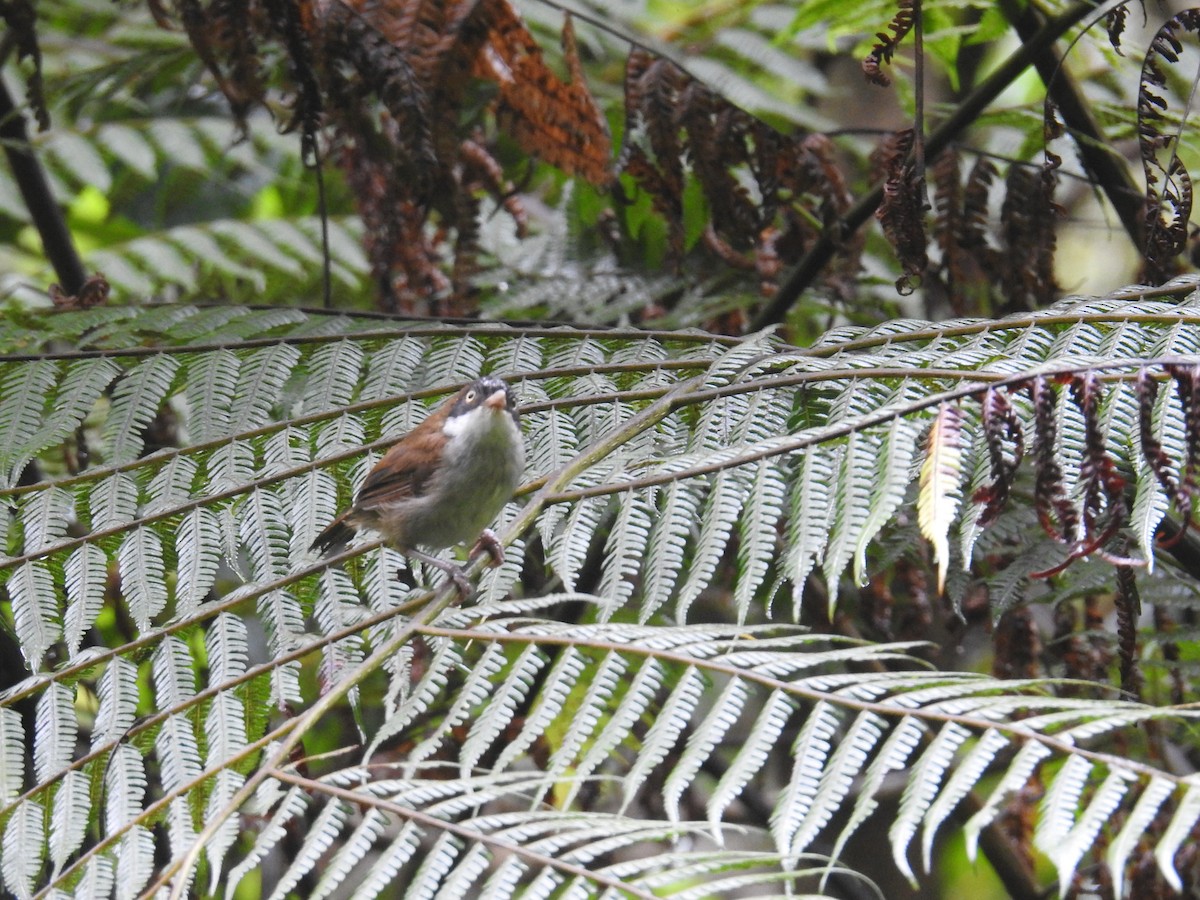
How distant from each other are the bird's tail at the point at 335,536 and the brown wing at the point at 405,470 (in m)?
0.09

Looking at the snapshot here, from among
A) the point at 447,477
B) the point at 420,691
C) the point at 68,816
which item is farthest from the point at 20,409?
the point at 420,691

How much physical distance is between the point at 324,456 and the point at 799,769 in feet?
4.55

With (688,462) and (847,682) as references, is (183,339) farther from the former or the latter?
(847,682)

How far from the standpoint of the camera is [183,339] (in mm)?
3211

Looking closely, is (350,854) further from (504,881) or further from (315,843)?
(504,881)

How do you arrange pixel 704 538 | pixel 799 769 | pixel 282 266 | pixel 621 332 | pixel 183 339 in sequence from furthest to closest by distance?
pixel 282 266 → pixel 183 339 → pixel 621 332 → pixel 704 538 → pixel 799 769

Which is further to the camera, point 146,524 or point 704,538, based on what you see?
point 146,524

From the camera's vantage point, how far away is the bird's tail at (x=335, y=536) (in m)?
2.87

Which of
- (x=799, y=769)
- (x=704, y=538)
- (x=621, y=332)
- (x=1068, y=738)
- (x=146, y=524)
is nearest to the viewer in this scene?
(x=1068, y=738)

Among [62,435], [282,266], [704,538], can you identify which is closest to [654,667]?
[704,538]

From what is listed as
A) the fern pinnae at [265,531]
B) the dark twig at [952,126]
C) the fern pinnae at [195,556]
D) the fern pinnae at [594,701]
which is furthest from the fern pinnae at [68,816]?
the dark twig at [952,126]

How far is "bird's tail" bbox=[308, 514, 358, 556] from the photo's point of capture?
2.87 meters

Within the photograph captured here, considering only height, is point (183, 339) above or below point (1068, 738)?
above

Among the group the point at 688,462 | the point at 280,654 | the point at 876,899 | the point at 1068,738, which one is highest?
the point at 688,462
